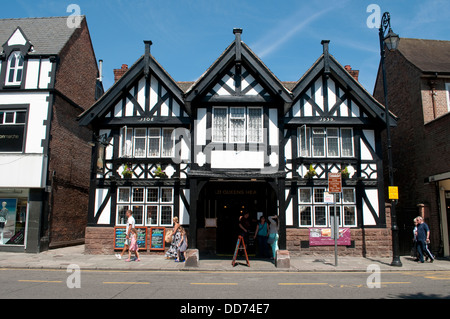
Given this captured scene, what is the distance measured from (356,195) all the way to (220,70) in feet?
28.1

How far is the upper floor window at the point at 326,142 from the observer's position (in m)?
16.6

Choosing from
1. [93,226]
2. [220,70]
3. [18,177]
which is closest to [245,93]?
[220,70]

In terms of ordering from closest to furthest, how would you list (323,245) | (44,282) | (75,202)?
(44,282) < (323,245) < (75,202)

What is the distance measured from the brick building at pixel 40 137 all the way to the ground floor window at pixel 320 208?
41.1 ft

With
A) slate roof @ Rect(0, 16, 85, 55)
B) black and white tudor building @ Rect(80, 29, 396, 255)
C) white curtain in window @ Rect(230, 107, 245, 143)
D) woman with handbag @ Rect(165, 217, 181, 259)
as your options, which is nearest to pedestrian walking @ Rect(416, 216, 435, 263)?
black and white tudor building @ Rect(80, 29, 396, 255)

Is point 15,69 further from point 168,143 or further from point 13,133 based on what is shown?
point 168,143

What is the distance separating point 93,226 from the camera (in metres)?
16.2

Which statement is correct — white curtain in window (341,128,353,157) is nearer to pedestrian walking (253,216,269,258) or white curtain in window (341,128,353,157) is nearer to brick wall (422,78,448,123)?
brick wall (422,78,448,123)

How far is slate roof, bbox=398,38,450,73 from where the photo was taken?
18311 millimetres

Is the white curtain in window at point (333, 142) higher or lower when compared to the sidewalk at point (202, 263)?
higher

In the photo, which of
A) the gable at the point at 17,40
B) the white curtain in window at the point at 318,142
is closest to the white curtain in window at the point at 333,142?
the white curtain in window at the point at 318,142

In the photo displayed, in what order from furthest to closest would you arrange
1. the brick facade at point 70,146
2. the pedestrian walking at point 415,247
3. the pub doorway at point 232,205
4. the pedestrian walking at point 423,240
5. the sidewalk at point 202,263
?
the brick facade at point 70,146
the pub doorway at point 232,205
the pedestrian walking at point 415,247
the pedestrian walking at point 423,240
the sidewalk at point 202,263

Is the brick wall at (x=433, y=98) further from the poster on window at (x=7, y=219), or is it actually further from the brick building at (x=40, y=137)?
the poster on window at (x=7, y=219)
